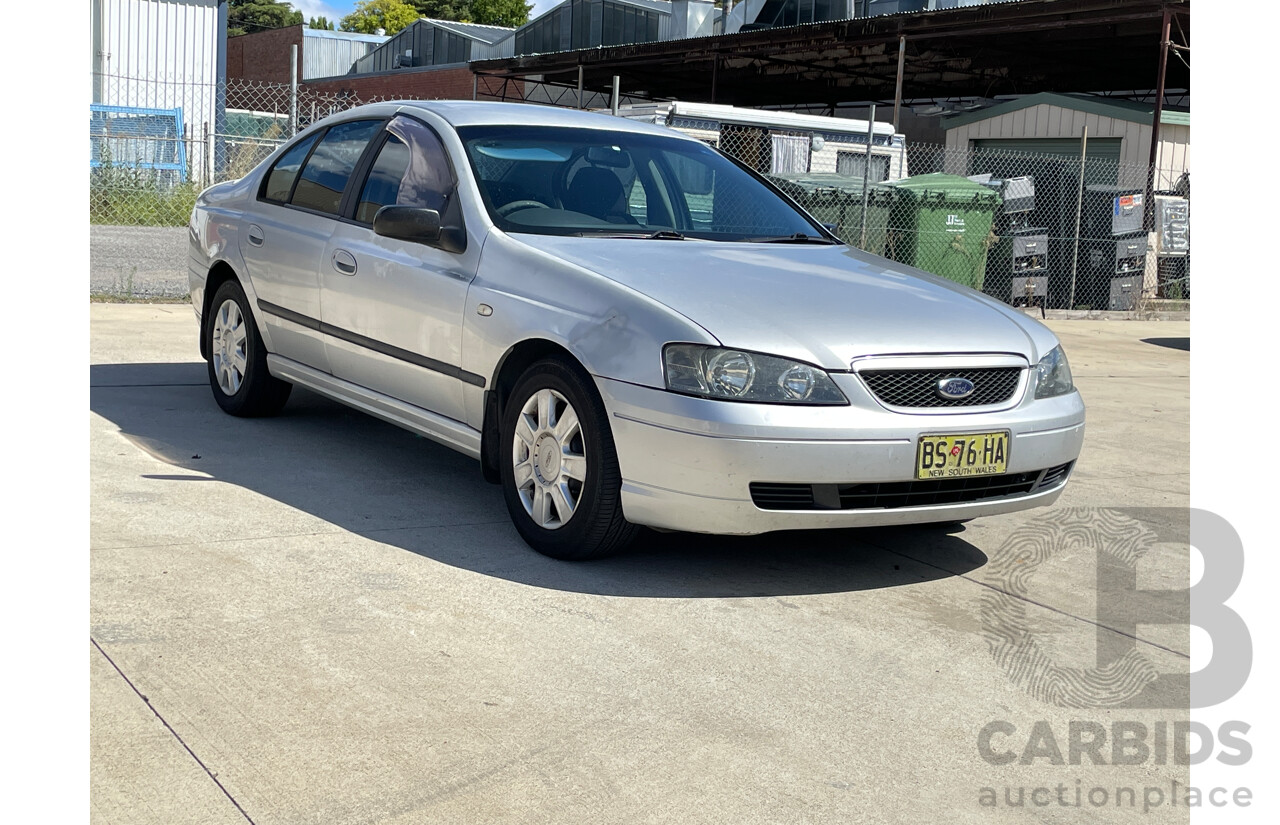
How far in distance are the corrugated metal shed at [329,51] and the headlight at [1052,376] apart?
49.9 m

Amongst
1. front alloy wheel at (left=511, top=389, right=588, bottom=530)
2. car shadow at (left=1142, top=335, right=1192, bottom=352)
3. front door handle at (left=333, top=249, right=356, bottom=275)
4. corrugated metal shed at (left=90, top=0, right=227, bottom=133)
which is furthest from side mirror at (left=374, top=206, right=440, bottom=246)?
corrugated metal shed at (left=90, top=0, right=227, bottom=133)

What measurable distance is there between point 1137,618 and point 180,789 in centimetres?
301

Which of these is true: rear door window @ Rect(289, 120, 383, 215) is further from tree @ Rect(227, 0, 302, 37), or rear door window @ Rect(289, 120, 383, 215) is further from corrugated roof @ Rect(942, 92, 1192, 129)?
tree @ Rect(227, 0, 302, 37)

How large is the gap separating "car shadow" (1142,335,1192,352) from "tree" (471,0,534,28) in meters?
55.6

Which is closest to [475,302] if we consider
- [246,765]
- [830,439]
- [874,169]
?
[830,439]

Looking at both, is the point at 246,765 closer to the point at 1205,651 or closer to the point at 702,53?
the point at 1205,651

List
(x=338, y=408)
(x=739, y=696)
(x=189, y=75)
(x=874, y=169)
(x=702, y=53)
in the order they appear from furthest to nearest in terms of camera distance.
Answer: (x=702, y=53)
(x=189, y=75)
(x=874, y=169)
(x=338, y=408)
(x=739, y=696)

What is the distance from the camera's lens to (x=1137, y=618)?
430cm

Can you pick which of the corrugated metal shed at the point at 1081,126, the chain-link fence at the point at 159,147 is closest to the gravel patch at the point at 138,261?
the chain-link fence at the point at 159,147

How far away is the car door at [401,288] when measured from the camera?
500 cm

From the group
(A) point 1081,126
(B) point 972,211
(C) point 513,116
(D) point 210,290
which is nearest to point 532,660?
(C) point 513,116

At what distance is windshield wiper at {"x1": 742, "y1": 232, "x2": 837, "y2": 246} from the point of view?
17.8 feet

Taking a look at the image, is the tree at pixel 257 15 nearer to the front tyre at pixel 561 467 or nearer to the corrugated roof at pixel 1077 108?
the corrugated roof at pixel 1077 108

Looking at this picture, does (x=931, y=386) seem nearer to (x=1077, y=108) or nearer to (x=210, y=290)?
(x=210, y=290)
